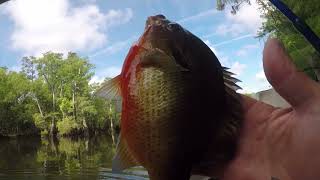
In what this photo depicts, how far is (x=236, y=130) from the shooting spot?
1.35 m

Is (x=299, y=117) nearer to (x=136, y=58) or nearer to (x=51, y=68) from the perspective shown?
Result: (x=136, y=58)

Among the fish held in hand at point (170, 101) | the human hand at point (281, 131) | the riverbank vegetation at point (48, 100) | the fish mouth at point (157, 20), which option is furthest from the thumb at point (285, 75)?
the riverbank vegetation at point (48, 100)

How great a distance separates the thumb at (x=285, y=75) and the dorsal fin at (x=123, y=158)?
38cm

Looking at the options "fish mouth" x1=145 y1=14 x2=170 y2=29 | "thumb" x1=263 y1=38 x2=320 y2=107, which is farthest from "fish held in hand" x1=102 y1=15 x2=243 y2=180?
"thumb" x1=263 y1=38 x2=320 y2=107

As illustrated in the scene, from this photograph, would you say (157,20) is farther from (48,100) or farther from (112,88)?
(48,100)

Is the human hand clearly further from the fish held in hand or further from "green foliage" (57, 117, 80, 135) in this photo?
"green foliage" (57, 117, 80, 135)

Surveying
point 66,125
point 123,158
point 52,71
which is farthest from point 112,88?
point 52,71

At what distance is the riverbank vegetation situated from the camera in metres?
61.4

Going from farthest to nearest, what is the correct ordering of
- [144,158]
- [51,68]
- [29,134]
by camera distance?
[29,134] → [51,68] → [144,158]

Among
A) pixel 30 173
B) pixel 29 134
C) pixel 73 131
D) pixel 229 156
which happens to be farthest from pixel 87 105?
pixel 229 156

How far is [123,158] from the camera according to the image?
1275 millimetres

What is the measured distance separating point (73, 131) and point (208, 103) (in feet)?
205

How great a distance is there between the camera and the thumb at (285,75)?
3.96ft

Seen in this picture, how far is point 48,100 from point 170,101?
215ft
